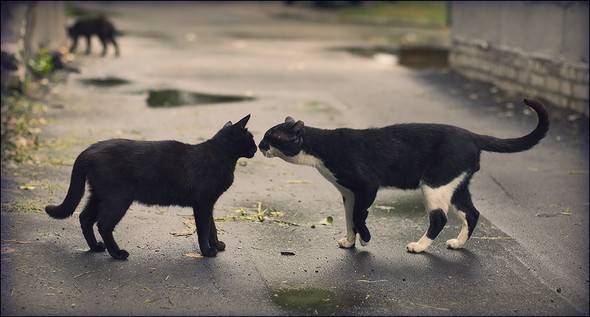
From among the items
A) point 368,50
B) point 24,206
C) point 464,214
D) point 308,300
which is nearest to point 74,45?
point 368,50

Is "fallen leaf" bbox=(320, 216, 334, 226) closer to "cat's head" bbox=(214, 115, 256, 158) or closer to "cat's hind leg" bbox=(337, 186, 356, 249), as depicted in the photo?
"cat's hind leg" bbox=(337, 186, 356, 249)

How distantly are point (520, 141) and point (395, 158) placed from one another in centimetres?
97

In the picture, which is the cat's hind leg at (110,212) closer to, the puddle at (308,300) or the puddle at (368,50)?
the puddle at (308,300)

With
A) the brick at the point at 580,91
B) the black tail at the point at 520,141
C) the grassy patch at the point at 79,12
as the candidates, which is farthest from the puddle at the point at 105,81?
the grassy patch at the point at 79,12

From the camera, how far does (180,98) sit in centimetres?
1545

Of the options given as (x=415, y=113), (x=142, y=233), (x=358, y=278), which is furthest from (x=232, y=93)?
(x=358, y=278)

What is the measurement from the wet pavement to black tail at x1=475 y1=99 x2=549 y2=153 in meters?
0.80

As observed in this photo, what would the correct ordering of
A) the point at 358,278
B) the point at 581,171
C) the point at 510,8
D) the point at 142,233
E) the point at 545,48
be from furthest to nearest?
the point at 510,8 → the point at 545,48 → the point at 581,171 → the point at 142,233 → the point at 358,278

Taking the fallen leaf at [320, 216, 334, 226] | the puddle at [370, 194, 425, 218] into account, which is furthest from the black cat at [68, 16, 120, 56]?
the fallen leaf at [320, 216, 334, 226]

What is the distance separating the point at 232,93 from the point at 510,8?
4906mm

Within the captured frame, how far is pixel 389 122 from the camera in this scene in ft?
44.4

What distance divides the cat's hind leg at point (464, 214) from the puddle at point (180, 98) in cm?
783

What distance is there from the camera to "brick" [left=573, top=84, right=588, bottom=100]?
13453 millimetres

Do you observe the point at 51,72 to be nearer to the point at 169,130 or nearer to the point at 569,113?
the point at 169,130
